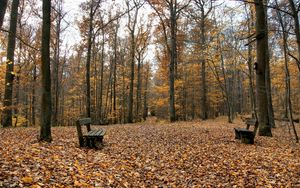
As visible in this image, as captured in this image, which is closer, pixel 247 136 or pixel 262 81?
pixel 247 136

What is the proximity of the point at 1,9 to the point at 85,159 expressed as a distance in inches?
159

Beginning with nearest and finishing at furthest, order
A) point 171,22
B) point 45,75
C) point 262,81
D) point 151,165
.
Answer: point 151,165 → point 45,75 → point 262,81 → point 171,22

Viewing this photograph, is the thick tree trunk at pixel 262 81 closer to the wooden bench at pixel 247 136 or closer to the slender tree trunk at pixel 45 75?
the wooden bench at pixel 247 136

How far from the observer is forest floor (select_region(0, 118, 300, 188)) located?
16.3 feet

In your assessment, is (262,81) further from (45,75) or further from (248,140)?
(45,75)

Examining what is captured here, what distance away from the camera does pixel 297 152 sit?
838 cm

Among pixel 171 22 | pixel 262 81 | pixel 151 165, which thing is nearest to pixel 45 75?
pixel 151 165

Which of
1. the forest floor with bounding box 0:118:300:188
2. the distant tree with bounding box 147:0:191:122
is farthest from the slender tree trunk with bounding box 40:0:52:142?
the distant tree with bounding box 147:0:191:122

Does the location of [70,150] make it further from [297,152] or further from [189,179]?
[297,152]

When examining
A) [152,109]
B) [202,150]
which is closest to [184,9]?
[202,150]

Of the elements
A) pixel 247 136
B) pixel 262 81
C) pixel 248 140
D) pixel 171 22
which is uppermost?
pixel 171 22

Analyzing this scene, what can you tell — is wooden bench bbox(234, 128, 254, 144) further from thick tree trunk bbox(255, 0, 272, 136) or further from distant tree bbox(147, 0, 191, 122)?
distant tree bbox(147, 0, 191, 122)

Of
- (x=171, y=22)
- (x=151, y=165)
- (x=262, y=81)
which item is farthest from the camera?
(x=171, y=22)

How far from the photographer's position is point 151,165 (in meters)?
7.12
